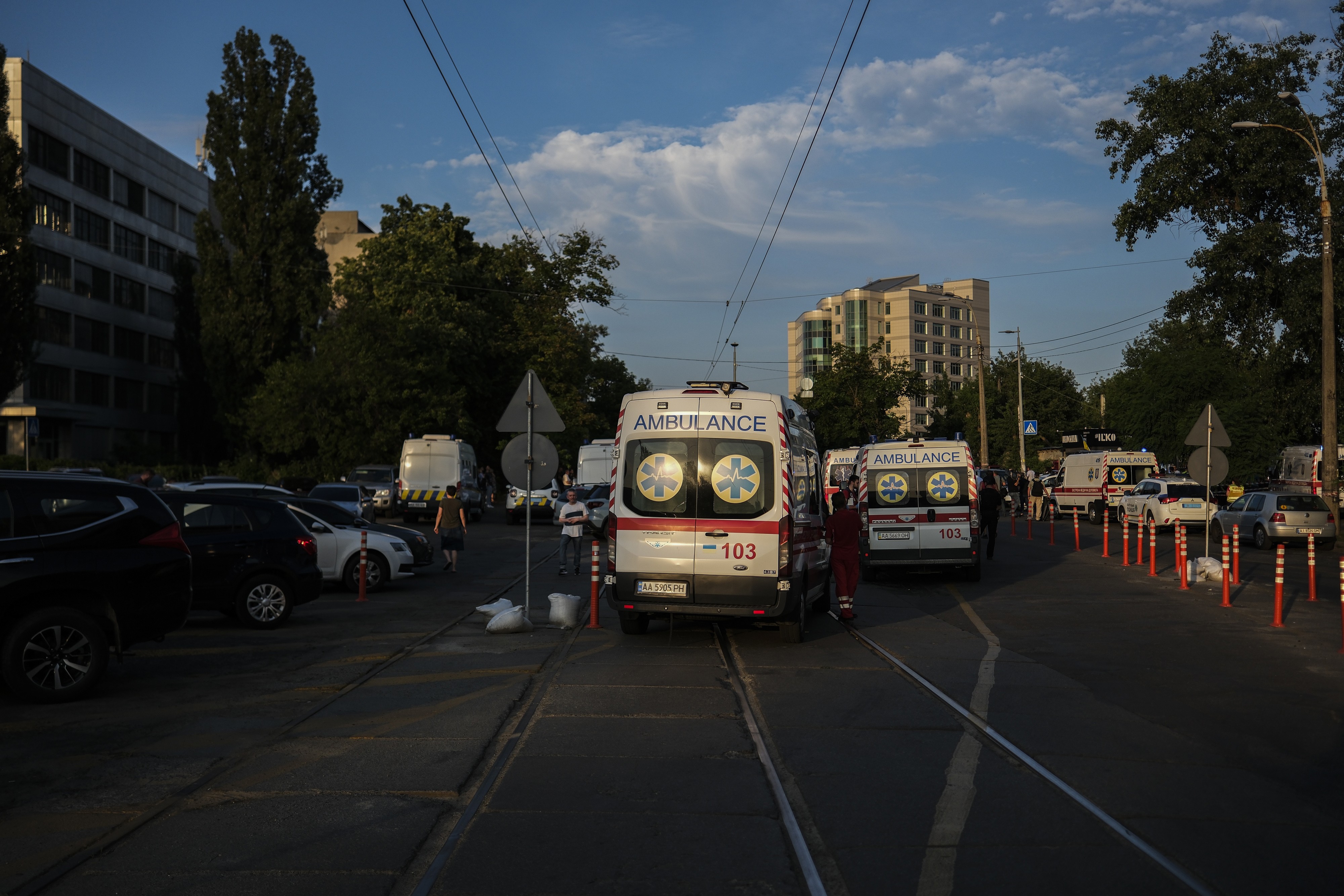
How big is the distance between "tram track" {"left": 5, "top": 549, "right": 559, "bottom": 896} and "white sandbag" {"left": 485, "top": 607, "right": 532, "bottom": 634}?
1.51 m

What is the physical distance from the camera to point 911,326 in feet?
451

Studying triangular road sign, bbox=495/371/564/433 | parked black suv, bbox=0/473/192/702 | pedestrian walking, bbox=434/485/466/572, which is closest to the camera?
parked black suv, bbox=0/473/192/702

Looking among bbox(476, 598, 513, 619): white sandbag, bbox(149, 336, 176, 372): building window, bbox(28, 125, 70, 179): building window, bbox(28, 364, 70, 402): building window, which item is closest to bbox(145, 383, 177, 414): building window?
bbox(149, 336, 176, 372): building window

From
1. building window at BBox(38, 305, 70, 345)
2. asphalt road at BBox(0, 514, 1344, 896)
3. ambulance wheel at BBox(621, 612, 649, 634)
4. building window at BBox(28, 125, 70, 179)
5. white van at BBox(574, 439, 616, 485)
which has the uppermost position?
building window at BBox(28, 125, 70, 179)

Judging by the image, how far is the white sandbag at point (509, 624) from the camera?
13.0 metres

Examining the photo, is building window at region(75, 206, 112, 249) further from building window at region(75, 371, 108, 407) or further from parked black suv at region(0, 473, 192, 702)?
parked black suv at region(0, 473, 192, 702)

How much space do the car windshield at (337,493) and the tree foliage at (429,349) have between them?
17411mm

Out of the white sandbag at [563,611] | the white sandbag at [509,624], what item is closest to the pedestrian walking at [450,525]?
the white sandbag at [563,611]

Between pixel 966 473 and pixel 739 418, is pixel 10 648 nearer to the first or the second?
pixel 739 418

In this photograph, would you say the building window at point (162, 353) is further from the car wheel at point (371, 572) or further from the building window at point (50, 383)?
the car wheel at point (371, 572)

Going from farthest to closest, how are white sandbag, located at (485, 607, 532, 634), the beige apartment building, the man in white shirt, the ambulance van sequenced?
the beige apartment building → the man in white shirt → white sandbag, located at (485, 607, 532, 634) → the ambulance van

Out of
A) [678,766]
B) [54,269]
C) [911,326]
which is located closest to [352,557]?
[678,766]

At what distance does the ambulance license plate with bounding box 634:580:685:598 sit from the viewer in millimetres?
11859

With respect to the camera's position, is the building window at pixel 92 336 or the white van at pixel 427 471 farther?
the building window at pixel 92 336
